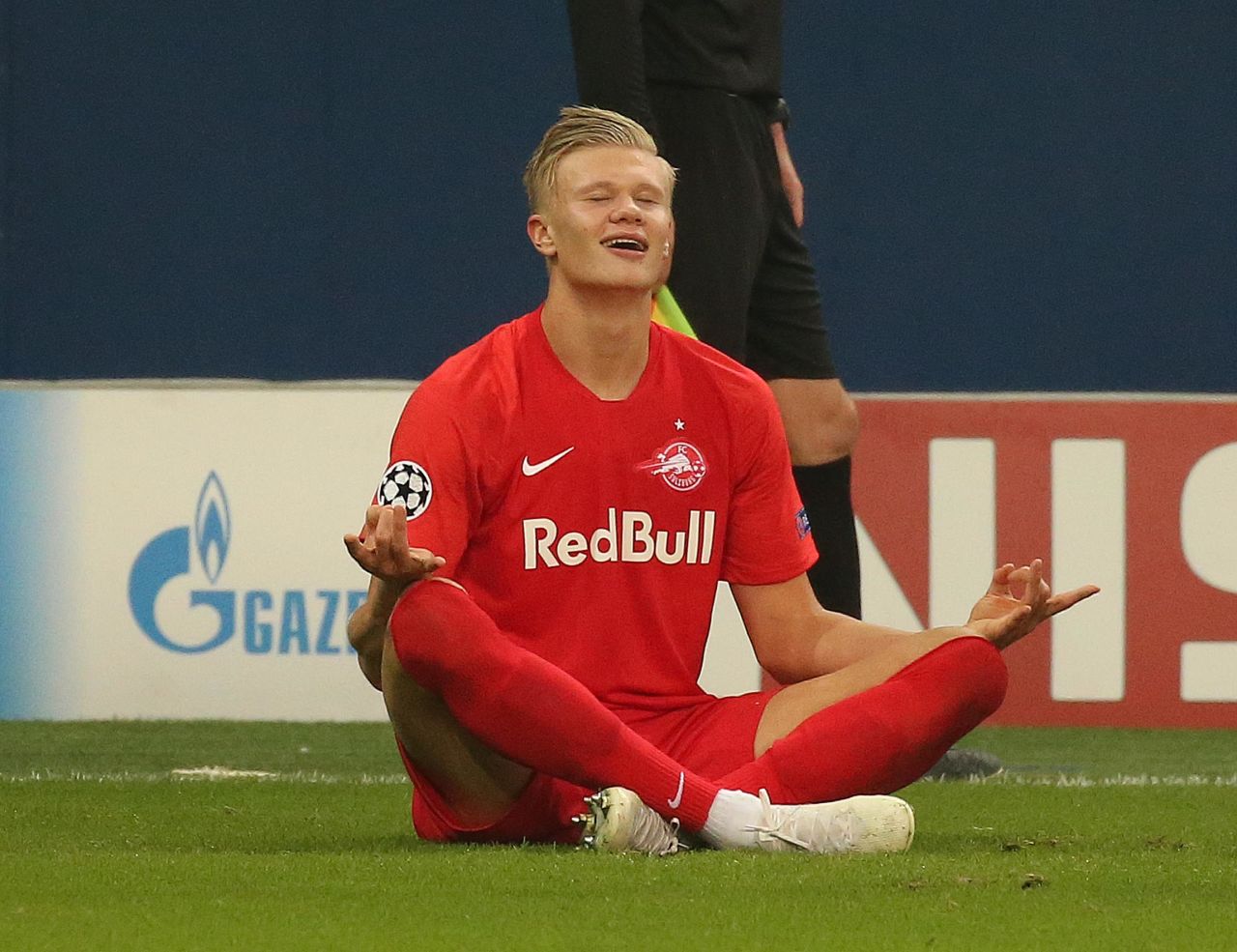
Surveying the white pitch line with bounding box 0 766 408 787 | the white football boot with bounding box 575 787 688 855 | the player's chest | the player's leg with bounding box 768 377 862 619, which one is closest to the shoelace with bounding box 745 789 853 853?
the white football boot with bounding box 575 787 688 855

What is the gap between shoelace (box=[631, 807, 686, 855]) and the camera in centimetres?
292

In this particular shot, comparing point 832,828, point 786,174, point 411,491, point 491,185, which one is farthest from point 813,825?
point 491,185

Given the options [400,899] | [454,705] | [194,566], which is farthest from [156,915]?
[194,566]

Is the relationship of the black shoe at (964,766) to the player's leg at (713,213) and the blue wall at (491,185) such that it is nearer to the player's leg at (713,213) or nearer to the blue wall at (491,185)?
the player's leg at (713,213)

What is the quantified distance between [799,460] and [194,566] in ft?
5.39

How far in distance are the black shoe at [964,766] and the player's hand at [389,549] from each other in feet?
5.26

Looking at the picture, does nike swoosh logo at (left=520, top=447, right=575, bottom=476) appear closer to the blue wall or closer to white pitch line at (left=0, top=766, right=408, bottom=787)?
white pitch line at (left=0, top=766, right=408, bottom=787)

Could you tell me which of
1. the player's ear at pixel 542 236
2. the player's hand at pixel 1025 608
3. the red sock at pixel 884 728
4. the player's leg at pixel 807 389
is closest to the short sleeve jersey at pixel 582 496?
the player's ear at pixel 542 236

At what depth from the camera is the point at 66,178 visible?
7.29 metres

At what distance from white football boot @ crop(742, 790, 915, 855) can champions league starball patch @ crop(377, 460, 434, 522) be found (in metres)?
0.58

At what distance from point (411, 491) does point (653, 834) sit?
0.54m

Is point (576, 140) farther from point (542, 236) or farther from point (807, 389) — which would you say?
point (807, 389)

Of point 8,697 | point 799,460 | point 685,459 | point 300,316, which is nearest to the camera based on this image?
point 685,459

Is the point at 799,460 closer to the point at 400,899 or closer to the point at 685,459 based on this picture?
the point at 685,459
